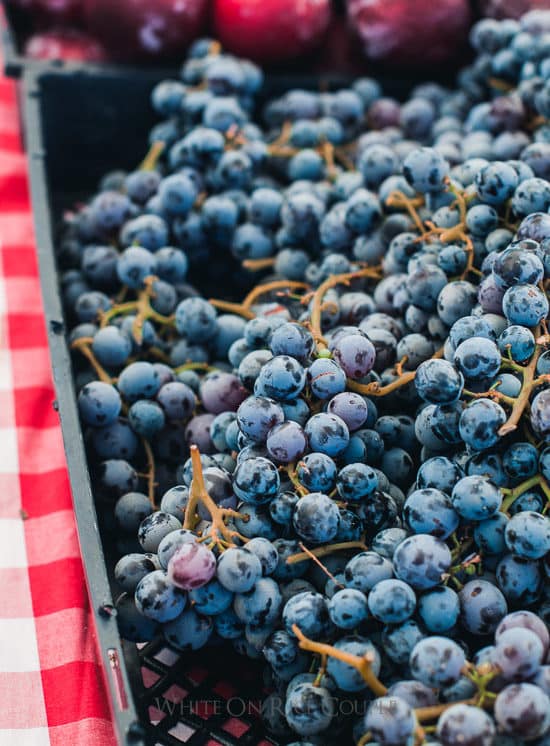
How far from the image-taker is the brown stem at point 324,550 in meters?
0.74

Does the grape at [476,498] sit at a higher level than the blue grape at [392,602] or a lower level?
higher

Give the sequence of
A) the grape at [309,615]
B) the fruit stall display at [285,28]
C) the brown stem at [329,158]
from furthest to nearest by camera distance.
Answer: the fruit stall display at [285,28] < the brown stem at [329,158] < the grape at [309,615]

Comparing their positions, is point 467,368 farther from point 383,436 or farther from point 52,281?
point 52,281

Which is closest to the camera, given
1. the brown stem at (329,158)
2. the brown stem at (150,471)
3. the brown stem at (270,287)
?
the brown stem at (150,471)

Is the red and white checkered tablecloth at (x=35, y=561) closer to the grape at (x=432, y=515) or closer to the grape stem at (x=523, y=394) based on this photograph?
the grape at (x=432, y=515)

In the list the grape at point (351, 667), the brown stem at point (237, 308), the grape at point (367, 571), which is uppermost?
the brown stem at point (237, 308)

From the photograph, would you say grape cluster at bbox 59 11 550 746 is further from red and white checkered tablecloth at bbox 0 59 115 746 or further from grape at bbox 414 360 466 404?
red and white checkered tablecloth at bbox 0 59 115 746

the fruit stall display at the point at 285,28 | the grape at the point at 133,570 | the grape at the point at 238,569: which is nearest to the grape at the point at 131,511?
the grape at the point at 133,570

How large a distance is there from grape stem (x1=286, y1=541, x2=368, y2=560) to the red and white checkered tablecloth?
258 mm

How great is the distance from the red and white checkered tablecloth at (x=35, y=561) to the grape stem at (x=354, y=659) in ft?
0.89

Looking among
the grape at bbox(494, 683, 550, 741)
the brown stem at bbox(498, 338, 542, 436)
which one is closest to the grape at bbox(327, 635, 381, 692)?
the grape at bbox(494, 683, 550, 741)

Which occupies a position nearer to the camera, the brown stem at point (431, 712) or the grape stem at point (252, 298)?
the brown stem at point (431, 712)

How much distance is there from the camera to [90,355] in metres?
1.00

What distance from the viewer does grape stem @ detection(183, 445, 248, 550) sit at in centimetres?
74
